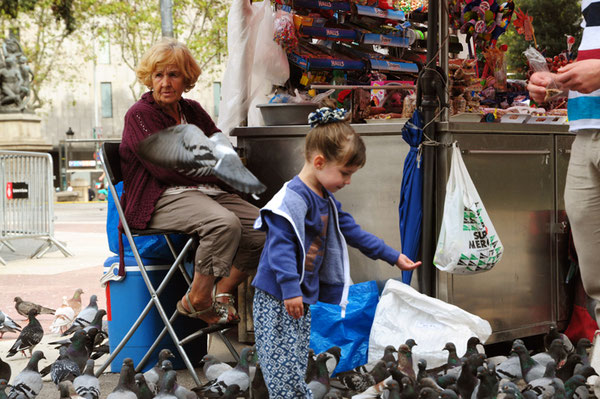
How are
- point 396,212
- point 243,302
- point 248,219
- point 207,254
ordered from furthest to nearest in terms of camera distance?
point 243,302, point 396,212, point 248,219, point 207,254

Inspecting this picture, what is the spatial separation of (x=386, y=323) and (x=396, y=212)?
737mm

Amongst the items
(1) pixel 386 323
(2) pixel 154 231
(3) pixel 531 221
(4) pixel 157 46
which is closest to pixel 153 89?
(4) pixel 157 46

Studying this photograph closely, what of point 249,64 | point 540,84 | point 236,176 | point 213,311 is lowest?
point 213,311

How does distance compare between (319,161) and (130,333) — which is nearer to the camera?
(319,161)

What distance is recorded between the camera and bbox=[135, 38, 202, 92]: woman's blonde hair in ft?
14.8

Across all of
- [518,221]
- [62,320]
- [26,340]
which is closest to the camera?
[518,221]

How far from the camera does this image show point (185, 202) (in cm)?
428

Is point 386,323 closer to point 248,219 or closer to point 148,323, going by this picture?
point 248,219

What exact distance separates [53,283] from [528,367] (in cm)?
629

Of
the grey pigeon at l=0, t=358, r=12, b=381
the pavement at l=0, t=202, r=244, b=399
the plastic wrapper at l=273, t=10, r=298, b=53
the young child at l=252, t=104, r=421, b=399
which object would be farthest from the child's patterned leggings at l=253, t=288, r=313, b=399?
the plastic wrapper at l=273, t=10, r=298, b=53

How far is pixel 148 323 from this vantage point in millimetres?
4699

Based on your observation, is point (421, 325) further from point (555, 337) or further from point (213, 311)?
point (213, 311)

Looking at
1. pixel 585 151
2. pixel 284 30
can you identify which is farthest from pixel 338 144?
pixel 284 30

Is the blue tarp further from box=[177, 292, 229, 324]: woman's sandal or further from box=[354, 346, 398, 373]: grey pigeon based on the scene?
box=[177, 292, 229, 324]: woman's sandal
